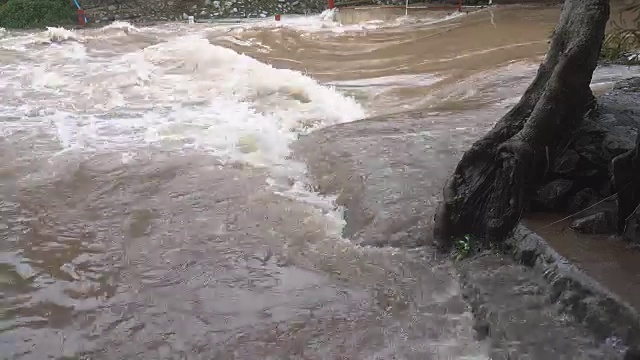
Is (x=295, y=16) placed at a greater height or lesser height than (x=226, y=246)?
greater

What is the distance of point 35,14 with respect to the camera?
75.2ft

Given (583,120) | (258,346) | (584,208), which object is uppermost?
(583,120)

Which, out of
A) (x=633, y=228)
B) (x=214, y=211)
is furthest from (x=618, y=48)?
(x=214, y=211)

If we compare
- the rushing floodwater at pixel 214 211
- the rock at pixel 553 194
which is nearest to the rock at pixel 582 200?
the rock at pixel 553 194

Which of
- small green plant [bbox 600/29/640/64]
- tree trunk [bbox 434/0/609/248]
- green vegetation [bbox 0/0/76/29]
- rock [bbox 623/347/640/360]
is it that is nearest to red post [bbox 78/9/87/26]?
green vegetation [bbox 0/0/76/29]

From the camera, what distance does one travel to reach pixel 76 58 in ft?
48.2

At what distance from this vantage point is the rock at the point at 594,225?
416 centimetres

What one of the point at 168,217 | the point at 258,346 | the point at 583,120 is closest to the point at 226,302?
the point at 258,346

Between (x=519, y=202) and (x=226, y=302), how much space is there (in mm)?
2264

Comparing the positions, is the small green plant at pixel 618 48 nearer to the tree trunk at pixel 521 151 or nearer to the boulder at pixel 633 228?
the tree trunk at pixel 521 151

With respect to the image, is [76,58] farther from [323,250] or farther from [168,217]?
[323,250]

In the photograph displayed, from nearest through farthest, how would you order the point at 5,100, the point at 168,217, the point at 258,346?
the point at 258,346 → the point at 168,217 → the point at 5,100

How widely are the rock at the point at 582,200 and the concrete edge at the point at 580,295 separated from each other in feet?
1.61

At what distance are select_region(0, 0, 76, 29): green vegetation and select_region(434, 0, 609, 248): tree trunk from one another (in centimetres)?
2137
